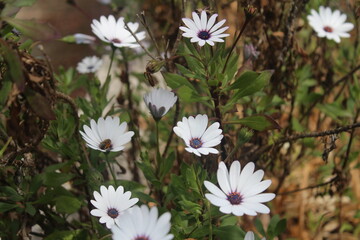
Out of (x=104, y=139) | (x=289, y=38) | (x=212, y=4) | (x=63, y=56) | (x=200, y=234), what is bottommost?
(x=200, y=234)

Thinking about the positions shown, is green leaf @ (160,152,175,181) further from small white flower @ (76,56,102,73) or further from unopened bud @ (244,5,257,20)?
small white flower @ (76,56,102,73)

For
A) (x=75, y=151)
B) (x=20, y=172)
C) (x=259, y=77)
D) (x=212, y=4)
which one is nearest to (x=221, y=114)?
(x=259, y=77)

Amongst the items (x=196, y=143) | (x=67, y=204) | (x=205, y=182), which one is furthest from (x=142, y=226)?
(x=67, y=204)

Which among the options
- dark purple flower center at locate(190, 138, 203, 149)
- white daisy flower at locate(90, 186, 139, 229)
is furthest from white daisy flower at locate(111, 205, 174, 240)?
dark purple flower center at locate(190, 138, 203, 149)

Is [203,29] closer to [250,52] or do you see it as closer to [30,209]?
[250,52]

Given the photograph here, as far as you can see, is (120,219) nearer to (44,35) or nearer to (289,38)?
(44,35)

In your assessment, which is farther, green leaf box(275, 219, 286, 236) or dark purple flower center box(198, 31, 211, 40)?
green leaf box(275, 219, 286, 236)

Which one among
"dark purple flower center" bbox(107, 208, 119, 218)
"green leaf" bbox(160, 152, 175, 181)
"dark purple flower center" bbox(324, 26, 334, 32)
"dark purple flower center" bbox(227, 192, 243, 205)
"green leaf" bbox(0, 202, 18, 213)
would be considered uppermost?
"dark purple flower center" bbox(324, 26, 334, 32)
